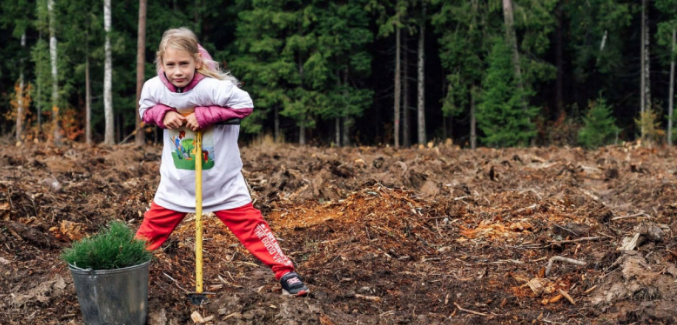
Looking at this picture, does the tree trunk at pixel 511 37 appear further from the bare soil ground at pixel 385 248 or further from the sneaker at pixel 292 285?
the sneaker at pixel 292 285

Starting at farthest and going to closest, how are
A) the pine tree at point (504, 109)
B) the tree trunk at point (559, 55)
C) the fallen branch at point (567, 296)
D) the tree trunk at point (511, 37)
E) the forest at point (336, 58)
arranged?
1. the tree trunk at point (559, 55)
2. the tree trunk at point (511, 37)
3. the forest at point (336, 58)
4. the pine tree at point (504, 109)
5. the fallen branch at point (567, 296)

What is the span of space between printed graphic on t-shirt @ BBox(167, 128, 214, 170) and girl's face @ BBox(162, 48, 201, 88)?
11.1 inches

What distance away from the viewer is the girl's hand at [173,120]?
370 cm

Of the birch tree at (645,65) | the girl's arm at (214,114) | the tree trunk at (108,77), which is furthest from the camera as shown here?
the birch tree at (645,65)

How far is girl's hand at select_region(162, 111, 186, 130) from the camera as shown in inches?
146

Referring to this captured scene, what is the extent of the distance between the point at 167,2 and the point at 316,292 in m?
27.3

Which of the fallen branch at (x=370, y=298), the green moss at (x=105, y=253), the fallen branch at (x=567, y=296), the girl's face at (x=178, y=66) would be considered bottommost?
the fallen branch at (x=370, y=298)

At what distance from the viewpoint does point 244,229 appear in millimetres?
3871

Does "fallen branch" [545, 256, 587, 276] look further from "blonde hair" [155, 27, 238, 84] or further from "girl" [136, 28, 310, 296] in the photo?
"blonde hair" [155, 27, 238, 84]

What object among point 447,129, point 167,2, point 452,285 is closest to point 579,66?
point 447,129

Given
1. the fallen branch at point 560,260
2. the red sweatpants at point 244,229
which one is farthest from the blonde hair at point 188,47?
the fallen branch at point 560,260

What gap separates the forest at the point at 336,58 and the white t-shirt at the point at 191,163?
17.6m

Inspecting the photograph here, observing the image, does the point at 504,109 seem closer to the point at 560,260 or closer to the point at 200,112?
the point at 560,260

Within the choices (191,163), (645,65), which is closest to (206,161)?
(191,163)
